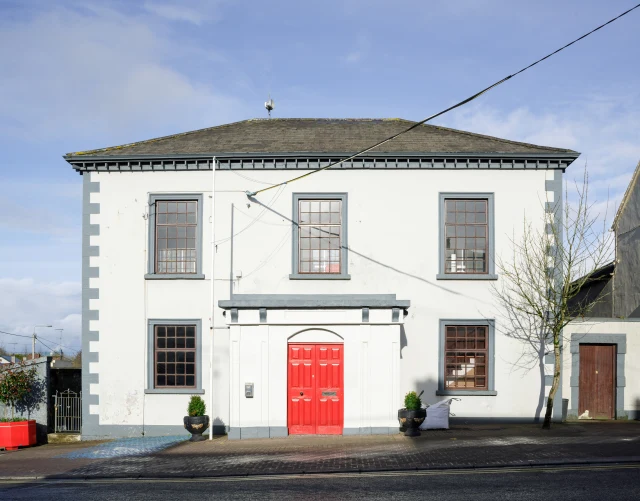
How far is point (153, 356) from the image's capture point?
19938 mm

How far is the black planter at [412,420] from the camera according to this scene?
17.7 metres

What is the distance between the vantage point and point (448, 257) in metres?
20.0

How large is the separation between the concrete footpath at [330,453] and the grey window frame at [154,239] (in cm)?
442

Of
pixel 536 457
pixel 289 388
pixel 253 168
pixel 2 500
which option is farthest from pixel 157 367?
pixel 536 457

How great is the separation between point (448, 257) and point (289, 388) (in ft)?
19.0

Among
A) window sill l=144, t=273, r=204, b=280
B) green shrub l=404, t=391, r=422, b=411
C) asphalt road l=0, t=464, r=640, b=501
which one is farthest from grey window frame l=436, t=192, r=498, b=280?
asphalt road l=0, t=464, r=640, b=501

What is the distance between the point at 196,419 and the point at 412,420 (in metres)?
5.58

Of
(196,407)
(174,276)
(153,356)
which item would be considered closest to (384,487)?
(196,407)

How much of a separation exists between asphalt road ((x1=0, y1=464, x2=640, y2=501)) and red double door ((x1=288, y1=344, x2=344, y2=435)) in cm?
496

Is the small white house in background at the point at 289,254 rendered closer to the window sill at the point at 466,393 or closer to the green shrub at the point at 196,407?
the window sill at the point at 466,393

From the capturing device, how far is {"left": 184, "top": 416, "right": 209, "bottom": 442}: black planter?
1842 centimetres

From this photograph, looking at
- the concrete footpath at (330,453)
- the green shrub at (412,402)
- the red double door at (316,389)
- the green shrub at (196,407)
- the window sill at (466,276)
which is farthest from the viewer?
the window sill at (466,276)

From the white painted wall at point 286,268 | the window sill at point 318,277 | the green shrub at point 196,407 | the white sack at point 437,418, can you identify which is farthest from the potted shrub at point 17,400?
the white sack at point 437,418

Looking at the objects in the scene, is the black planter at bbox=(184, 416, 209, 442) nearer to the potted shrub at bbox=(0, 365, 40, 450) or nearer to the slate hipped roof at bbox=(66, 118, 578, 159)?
the potted shrub at bbox=(0, 365, 40, 450)
